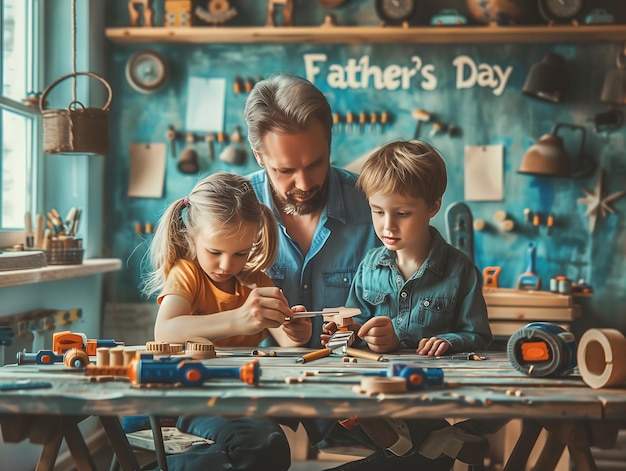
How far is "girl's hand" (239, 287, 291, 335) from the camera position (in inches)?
73.9

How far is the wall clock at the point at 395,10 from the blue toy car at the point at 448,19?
136 mm

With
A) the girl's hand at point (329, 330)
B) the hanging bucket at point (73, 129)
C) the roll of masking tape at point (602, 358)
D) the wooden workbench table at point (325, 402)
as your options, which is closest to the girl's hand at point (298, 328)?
the girl's hand at point (329, 330)

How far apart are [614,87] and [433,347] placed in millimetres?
2761

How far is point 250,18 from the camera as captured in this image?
4.27 metres

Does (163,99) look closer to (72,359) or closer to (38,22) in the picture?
(38,22)

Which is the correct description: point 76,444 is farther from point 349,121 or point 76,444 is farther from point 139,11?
point 139,11

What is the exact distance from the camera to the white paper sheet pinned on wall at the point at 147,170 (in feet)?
14.1

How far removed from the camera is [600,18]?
398 cm

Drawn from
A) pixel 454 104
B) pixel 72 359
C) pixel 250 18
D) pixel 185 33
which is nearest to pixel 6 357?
pixel 72 359

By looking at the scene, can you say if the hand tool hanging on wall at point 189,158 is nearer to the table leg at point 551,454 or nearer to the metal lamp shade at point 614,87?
the metal lamp shade at point 614,87

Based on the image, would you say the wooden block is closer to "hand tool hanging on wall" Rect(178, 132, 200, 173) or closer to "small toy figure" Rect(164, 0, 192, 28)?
"hand tool hanging on wall" Rect(178, 132, 200, 173)

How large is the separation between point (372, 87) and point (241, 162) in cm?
86

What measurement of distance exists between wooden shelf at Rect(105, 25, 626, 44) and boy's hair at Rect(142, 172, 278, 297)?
79.1 inches

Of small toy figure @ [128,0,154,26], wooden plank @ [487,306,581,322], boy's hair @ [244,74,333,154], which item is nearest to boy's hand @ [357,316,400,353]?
boy's hair @ [244,74,333,154]
